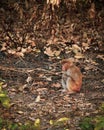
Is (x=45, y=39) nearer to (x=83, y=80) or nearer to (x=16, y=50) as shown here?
(x=16, y=50)

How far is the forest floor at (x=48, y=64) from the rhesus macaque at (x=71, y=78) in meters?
0.13

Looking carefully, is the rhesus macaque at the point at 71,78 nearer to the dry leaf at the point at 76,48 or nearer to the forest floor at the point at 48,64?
the forest floor at the point at 48,64

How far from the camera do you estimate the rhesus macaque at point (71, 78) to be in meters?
6.87

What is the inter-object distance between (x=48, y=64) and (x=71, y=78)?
124cm

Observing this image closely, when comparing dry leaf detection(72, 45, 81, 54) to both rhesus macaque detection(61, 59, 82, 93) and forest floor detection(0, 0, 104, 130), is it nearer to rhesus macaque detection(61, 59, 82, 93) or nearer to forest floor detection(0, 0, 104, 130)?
forest floor detection(0, 0, 104, 130)

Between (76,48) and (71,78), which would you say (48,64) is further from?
(71,78)

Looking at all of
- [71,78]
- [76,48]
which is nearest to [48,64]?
[76,48]

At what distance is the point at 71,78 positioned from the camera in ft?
22.6

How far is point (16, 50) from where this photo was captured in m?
8.47

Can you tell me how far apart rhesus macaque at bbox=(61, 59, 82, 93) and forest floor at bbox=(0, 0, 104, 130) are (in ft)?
0.41

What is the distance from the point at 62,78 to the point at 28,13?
2.45 m

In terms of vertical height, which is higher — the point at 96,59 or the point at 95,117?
the point at 96,59

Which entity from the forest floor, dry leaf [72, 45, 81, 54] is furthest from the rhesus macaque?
dry leaf [72, 45, 81, 54]

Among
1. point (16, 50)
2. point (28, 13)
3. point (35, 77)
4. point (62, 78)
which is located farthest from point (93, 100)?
point (28, 13)
